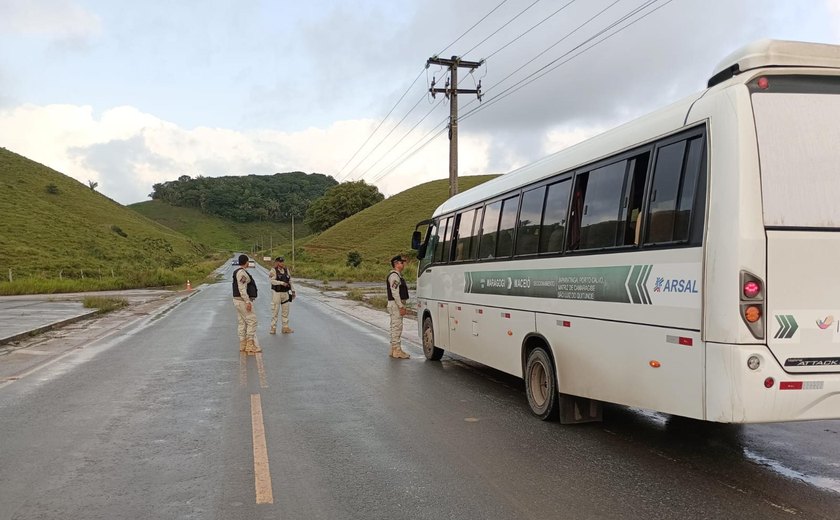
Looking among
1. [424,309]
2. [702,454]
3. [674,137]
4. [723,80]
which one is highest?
[723,80]

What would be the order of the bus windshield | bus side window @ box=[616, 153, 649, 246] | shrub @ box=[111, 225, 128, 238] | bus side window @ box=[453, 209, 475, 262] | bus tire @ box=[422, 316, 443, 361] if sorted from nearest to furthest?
the bus windshield → bus side window @ box=[616, 153, 649, 246] → bus side window @ box=[453, 209, 475, 262] → bus tire @ box=[422, 316, 443, 361] → shrub @ box=[111, 225, 128, 238]

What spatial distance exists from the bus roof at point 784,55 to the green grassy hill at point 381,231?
232 feet

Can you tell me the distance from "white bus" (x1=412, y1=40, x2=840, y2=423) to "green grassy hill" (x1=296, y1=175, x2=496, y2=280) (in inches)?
2733

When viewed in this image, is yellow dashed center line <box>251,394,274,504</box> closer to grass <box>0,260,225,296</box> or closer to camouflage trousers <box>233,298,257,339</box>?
camouflage trousers <box>233,298,257,339</box>

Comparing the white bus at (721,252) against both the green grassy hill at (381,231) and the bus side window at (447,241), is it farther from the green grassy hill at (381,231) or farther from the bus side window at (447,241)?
the green grassy hill at (381,231)

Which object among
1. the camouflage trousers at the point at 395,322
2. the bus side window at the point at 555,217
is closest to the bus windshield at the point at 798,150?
the bus side window at the point at 555,217

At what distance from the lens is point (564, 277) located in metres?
6.54

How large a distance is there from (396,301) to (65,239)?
220 feet

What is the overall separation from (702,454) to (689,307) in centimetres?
192

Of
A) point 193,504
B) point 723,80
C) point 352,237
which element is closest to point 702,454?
point 723,80

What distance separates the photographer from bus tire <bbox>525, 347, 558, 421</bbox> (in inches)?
267

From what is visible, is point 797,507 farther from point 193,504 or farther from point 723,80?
point 193,504

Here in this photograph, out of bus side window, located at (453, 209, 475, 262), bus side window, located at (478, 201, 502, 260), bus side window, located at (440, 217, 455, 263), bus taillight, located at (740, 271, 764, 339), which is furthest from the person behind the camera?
bus side window, located at (440, 217, 455, 263)

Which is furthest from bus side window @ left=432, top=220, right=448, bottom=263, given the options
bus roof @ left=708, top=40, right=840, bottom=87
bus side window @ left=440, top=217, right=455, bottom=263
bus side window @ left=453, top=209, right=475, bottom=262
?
bus roof @ left=708, top=40, right=840, bottom=87
